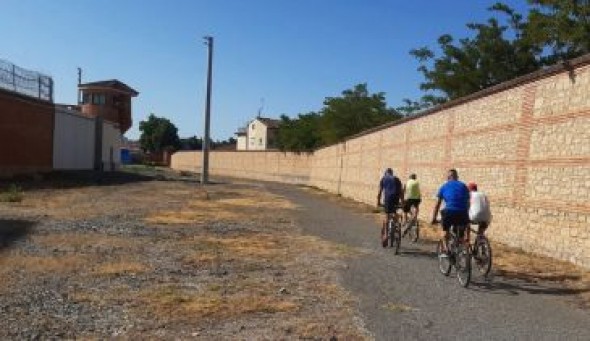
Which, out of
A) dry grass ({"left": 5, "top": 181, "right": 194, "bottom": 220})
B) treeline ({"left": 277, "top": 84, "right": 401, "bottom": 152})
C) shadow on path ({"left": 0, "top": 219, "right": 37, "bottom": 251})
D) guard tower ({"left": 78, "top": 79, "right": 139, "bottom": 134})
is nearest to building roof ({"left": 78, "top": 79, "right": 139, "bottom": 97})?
guard tower ({"left": 78, "top": 79, "right": 139, "bottom": 134})

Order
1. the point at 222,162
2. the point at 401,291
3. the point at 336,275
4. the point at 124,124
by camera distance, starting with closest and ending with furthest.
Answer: the point at 401,291, the point at 336,275, the point at 124,124, the point at 222,162

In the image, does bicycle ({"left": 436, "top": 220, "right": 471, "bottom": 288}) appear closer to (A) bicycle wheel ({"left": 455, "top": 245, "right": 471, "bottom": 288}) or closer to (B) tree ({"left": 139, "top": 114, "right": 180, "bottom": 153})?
(A) bicycle wheel ({"left": 455, "top": 245, "right": 471, "bottom": 288})

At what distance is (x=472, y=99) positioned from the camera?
21.7 metres

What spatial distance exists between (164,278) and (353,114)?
173 feet

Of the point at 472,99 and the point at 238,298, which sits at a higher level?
the point at 472,99

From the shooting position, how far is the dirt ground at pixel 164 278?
8344mm

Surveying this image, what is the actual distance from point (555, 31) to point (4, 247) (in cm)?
1916

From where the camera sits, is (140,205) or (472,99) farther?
(140,205)

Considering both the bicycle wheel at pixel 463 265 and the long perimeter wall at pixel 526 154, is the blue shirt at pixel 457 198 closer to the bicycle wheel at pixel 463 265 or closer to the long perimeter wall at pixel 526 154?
the bicycle wheel at pixel 463 265

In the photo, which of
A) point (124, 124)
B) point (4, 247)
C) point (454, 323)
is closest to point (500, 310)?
point (454, 323)

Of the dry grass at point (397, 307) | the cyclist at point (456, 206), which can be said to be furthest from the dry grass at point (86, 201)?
the dry grass at point (397, 307)

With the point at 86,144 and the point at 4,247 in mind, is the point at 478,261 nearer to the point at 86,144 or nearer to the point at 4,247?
the point at 4,247

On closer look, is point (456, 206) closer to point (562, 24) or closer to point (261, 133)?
point (562, 24)

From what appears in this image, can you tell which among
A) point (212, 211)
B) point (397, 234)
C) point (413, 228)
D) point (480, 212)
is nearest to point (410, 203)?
point (413, 228)
